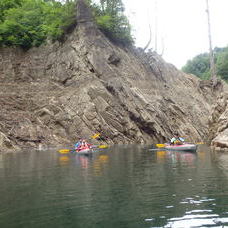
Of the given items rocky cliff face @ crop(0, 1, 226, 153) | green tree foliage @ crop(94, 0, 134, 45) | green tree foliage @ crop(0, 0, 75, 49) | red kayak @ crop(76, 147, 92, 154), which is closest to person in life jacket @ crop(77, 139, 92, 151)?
red kayak @ crop(76, 147, 92, 154)

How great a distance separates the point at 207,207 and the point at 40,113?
136 feet

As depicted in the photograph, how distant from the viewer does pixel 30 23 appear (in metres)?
61.3

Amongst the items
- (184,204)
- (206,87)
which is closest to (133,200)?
(184,204)

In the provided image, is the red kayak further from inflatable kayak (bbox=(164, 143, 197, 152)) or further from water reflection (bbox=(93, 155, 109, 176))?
inflatable kayak (bbox=(164, 143, 197, 152))

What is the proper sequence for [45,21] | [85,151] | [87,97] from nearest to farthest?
1. [85,151]
2. [87,97]
3. [45,21]

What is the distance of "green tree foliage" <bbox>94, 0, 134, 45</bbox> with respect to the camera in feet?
207

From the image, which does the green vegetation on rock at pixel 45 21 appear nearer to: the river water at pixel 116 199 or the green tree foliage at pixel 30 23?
the green tree foliage at pixel 30 23

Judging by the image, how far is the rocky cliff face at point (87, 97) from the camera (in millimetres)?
49156

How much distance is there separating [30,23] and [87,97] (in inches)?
766

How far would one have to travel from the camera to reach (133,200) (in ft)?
43.4

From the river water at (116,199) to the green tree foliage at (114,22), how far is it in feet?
150

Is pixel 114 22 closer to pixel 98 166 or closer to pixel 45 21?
pixel 45 21

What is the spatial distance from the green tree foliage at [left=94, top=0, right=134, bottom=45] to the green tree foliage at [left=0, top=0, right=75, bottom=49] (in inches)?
226

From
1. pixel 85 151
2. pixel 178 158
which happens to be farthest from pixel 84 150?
pixel 178 158
